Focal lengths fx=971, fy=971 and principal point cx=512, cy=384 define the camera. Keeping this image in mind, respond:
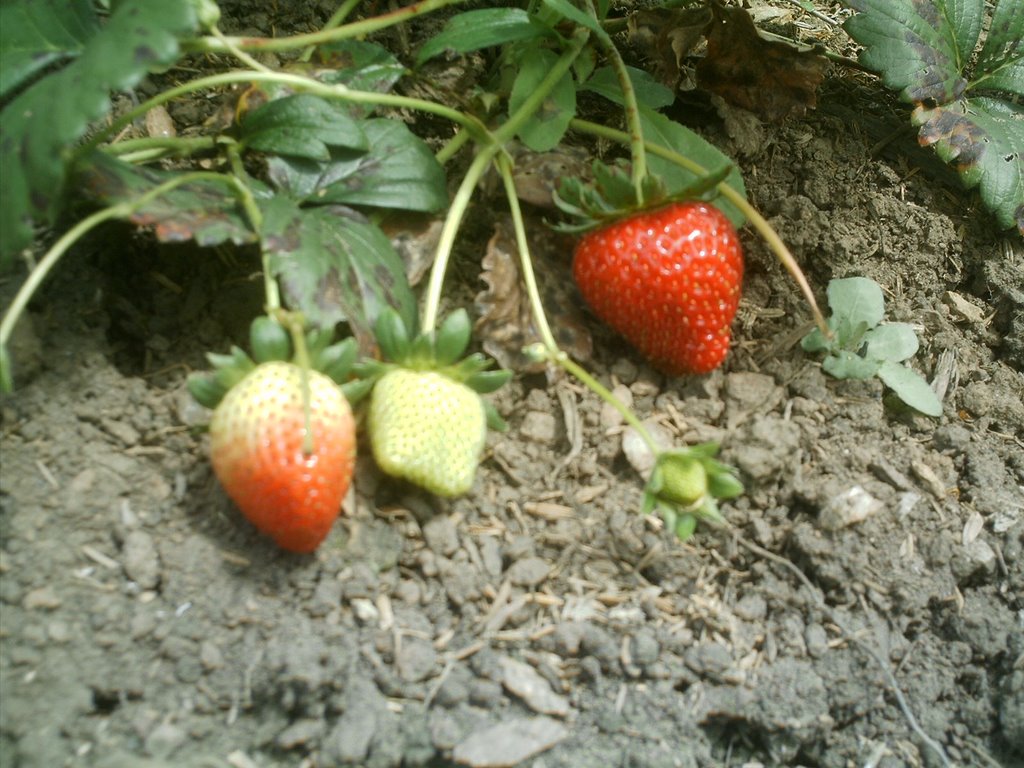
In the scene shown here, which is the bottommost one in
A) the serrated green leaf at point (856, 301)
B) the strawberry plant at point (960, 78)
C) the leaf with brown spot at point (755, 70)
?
the serrated green leaf at point (856, 301)

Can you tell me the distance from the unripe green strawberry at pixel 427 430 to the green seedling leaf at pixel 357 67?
2.02 feet

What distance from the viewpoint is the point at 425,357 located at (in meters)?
1.51

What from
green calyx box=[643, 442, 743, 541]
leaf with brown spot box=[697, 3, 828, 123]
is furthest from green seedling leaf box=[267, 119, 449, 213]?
leaf with brown spot box=[697, 3, 828, 123]

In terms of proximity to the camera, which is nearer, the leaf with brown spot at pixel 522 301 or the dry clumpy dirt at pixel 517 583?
the dry clumpy dirt at pixel 517 583

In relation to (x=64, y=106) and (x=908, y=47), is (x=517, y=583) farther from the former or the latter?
(x=908, y=47)

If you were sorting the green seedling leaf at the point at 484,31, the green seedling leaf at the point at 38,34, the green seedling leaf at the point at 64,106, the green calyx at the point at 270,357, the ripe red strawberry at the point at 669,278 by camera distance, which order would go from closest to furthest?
1. the green seedling leaf at the point at 64,106
2. the green calyx at the point at 270,357
3. the green seedling leaf at the point at 38,34
4. the ripe red strawberry at the point at 669,278
5. the green seedling leaf at the point at 484,31

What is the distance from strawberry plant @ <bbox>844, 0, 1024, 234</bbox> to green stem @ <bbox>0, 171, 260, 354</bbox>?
52.8 inches

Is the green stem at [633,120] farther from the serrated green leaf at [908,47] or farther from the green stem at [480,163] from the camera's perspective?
the serrated green leaf at [908,47]

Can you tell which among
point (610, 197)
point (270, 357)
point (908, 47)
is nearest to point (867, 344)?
point (610, 197)

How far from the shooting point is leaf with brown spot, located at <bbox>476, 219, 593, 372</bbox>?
171 centimetres

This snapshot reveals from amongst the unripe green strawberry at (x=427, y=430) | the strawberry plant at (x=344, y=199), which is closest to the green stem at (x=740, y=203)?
the strawberry plant at (x=344, y=199)

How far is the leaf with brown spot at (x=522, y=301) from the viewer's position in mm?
1711

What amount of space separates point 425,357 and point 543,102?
63 centimetres

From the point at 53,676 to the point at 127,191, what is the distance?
0.71 metres
